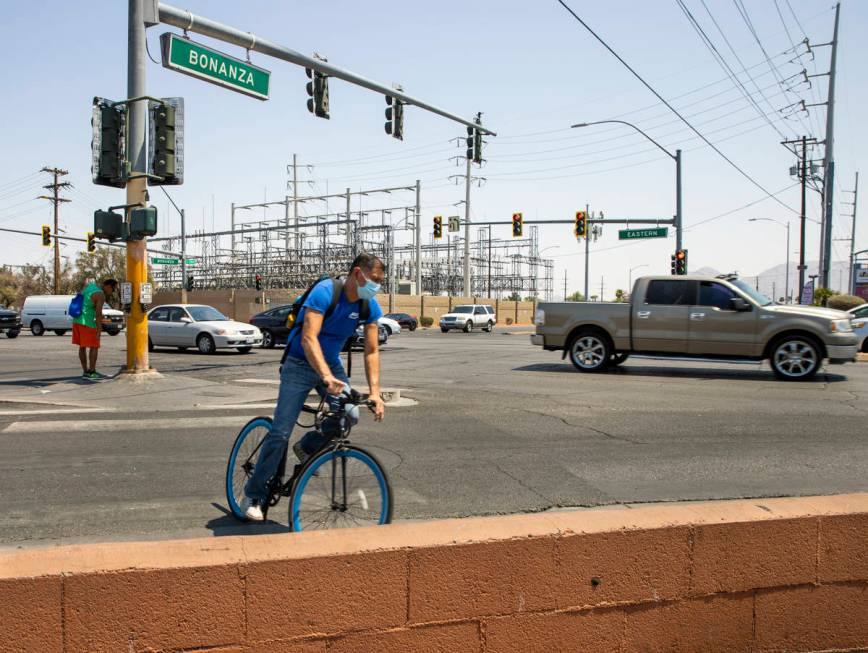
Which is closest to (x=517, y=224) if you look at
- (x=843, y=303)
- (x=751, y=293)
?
(x=843, y=303)

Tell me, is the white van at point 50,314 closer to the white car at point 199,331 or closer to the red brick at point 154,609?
the white car at point 199,331

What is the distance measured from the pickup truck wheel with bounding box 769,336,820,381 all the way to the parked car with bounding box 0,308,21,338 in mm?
32888

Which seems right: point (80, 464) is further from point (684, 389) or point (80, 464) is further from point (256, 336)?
point (256, 336)

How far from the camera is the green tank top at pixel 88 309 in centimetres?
1298

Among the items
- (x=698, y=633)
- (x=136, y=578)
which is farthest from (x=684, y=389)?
(x=136, y=578)

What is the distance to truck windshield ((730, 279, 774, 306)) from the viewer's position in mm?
14531

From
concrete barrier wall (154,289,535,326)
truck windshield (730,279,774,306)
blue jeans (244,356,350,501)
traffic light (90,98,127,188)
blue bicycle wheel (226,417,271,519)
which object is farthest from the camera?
concrete barrier wall (154,289,535,326)

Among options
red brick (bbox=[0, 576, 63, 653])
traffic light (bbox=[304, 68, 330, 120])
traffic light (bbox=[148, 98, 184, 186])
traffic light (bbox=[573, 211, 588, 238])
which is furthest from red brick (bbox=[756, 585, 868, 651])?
traffic light (bbox=[573, 211, 588, 238])

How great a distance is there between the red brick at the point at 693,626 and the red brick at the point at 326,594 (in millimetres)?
1062

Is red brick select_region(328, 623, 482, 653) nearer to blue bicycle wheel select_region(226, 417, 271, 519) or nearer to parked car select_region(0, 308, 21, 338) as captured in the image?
blue bicycle wheel select_region(226, 417, 271, 519)

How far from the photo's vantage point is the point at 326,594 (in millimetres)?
2979

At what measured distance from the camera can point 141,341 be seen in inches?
520

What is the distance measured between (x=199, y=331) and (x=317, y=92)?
8.57 meters

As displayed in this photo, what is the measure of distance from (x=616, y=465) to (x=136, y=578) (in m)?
5.17
